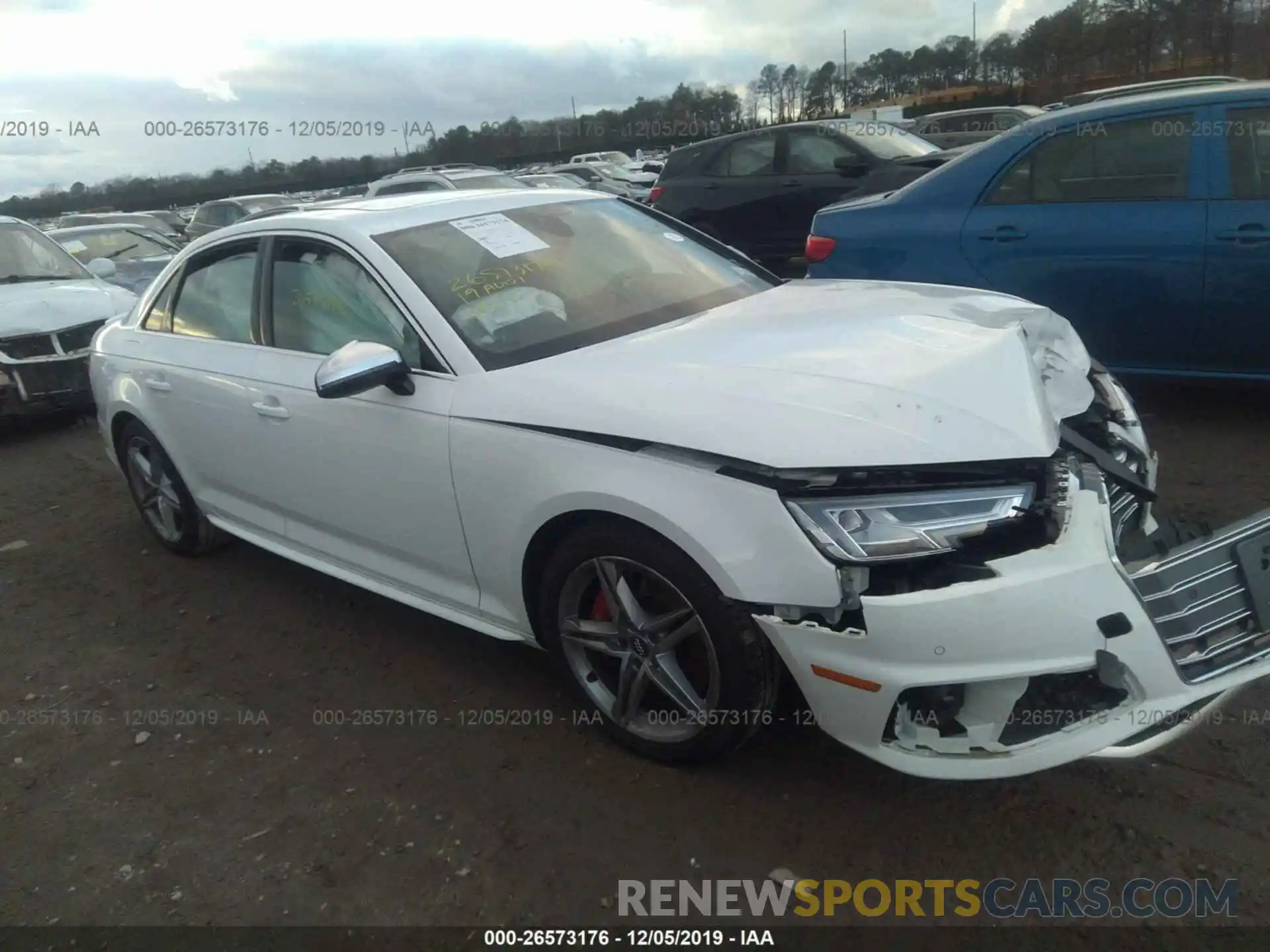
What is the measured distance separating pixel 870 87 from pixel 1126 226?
37.9m

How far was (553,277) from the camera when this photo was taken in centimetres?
323

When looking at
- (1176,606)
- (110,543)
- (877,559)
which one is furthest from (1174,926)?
(110,543)

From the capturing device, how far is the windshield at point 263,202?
647 inches

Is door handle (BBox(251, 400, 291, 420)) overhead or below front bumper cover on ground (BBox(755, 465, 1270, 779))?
overhead

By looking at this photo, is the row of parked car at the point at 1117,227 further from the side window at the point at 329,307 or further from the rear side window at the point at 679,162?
the rear side window at the point at 679,162

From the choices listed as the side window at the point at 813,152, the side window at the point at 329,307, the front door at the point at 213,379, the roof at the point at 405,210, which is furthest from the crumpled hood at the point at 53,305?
the side window at the point at 813,152

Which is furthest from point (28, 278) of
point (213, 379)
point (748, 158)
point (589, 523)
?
point (589, 523)

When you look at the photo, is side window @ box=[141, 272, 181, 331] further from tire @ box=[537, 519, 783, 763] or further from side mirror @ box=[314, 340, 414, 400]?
tire @ box=[537, 519, 783, 763]

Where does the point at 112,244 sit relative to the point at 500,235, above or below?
above

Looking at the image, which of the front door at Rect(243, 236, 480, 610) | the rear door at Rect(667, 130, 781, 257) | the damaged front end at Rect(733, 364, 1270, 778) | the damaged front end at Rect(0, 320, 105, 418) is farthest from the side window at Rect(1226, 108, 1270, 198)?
the damaged front end at Rect(0, 320, 105, 418)

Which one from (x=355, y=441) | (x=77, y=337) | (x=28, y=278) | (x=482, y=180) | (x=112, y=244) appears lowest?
(x=355, y=441)

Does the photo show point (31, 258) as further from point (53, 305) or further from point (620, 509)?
point (620, 509)

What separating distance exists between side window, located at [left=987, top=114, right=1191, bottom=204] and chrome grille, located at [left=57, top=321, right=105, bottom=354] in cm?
650

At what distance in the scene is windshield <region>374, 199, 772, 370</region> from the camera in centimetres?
298
